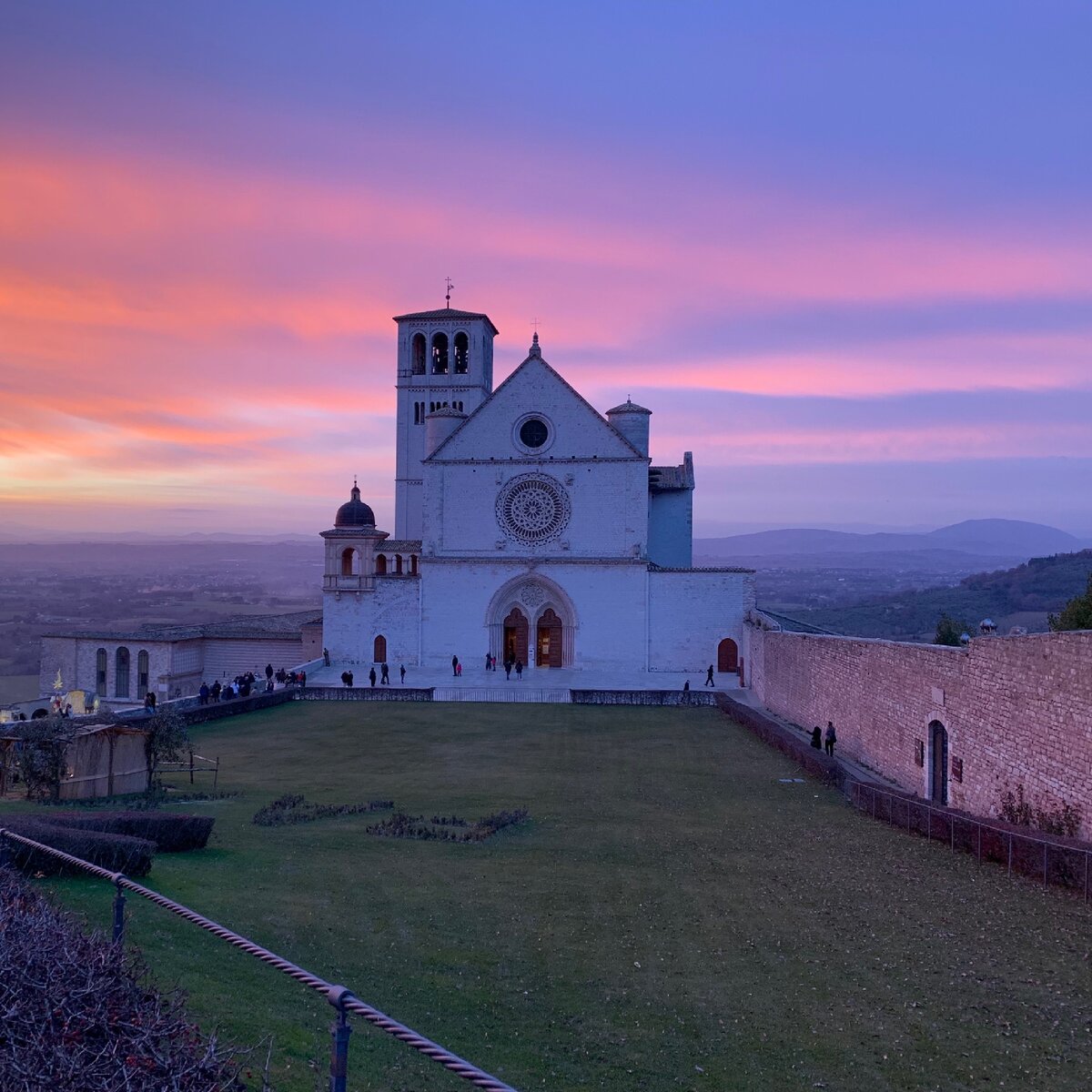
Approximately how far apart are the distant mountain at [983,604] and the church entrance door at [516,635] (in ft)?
164

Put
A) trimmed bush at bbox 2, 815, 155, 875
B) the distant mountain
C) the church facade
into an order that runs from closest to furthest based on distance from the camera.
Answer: trimmed bush at bbox 2, 815, 155, 875, the church facade, the distant mountain

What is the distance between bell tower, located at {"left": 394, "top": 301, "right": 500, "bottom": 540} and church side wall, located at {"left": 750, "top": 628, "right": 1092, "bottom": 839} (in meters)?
30.4

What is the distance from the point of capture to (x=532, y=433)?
43.3 meters

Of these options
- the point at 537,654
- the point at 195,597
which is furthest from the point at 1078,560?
the point at 195,597

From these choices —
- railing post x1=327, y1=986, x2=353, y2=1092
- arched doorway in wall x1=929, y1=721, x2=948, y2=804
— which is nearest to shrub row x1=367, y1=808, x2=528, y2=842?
arched doorway in wall x1=929, y1=721, x2=948, y2=804

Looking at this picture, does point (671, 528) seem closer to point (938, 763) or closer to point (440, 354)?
point (440, 354)

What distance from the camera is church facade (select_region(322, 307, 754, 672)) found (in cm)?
4141

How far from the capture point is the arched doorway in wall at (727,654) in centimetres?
4100

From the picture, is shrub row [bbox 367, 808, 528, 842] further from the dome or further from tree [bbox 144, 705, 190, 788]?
the dome

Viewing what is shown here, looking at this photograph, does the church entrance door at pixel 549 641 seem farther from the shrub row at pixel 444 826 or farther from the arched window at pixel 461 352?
the shrub row at pixel 444 826

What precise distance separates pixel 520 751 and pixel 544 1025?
15932 mm

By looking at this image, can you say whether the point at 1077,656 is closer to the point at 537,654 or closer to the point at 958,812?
the point at 958,812

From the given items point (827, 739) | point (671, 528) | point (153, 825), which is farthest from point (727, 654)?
point (153, 825)

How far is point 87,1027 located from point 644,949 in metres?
5.84
